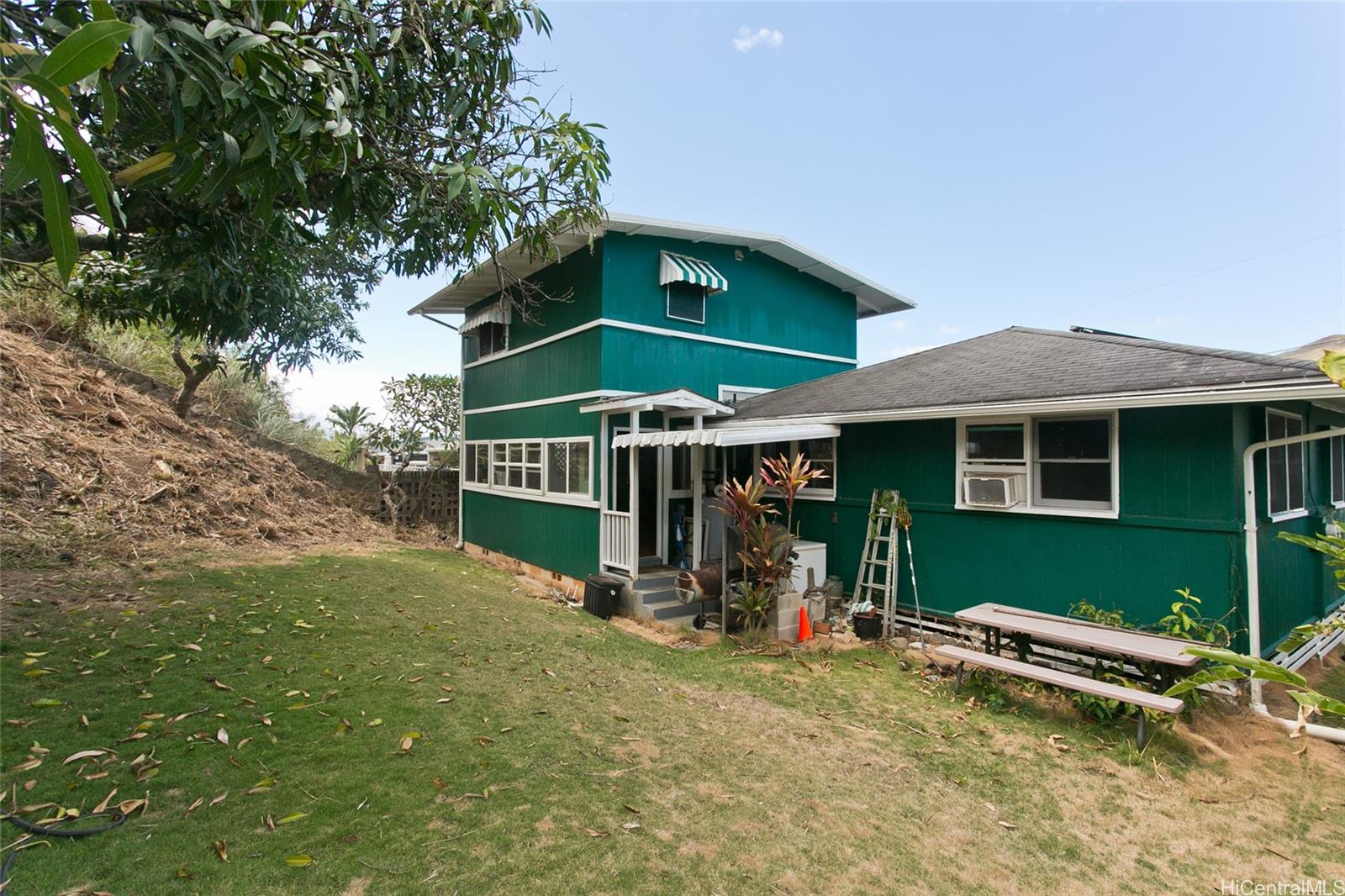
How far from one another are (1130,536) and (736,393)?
20.7 feet

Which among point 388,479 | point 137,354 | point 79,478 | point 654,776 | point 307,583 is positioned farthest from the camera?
point 388,479

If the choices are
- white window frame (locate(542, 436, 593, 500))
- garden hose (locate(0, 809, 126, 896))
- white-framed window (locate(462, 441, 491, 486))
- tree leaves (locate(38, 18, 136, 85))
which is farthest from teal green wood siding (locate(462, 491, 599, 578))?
tree leaves (locate(38, 18, 136, 85))

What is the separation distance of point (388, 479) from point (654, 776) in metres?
14.1

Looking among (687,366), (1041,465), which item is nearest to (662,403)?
(687,366)

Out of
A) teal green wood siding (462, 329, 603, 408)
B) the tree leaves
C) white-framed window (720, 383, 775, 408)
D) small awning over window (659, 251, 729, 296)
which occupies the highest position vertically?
small awning over window (659, 251, 729, 296)

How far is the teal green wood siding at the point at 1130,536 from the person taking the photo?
550 centimetres

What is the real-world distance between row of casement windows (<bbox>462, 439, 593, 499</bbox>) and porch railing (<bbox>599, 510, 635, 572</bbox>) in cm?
66

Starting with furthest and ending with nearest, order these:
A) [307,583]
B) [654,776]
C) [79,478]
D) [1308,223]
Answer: [1308,223]
[79,478]
[307,583]
[654,776]

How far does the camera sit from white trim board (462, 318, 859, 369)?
9477mm

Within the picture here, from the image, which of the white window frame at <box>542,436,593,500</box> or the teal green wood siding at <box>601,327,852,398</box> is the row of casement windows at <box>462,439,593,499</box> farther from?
the teal green wood siding at <box>601,327,852,398</box>

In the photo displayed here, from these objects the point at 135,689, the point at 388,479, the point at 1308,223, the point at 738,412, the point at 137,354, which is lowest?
the point at 135,689

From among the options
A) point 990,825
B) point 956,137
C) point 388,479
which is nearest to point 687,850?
point 990,825

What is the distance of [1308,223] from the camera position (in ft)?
62.9

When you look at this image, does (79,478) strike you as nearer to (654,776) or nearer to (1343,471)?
(654,776)
